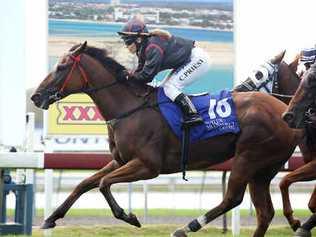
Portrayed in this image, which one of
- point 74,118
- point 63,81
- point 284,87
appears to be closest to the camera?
point 63,81

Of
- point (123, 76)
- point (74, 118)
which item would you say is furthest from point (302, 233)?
point (74, 118)

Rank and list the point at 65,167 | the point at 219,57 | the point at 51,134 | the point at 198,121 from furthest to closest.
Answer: the point at 219,57 → the point at 51,134 → the point at 65,167 → the point at 198,121

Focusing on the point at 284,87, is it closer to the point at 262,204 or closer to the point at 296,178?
A: the point at 296,178

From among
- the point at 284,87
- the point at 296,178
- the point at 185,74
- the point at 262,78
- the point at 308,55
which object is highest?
the point at 308,55

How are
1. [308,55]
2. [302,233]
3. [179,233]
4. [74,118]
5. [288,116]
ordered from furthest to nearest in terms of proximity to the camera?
[74,118]
[308,55]
[302,233]
[179,233]
[288,116]

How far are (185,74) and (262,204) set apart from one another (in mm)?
A: 1376

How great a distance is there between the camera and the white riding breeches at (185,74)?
891 centimetres

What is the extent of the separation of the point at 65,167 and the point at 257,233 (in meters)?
2.48

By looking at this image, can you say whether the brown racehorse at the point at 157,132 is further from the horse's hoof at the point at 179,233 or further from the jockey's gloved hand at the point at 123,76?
the horse's hoof at the point at 179,233

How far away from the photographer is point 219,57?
527 inches

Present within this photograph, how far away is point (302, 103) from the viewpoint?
8328 millimetres

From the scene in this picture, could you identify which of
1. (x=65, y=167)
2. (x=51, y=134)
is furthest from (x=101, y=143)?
(x=65, y=167)

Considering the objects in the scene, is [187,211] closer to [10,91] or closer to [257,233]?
[10,91]

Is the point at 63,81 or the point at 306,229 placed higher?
the point at 63,81
